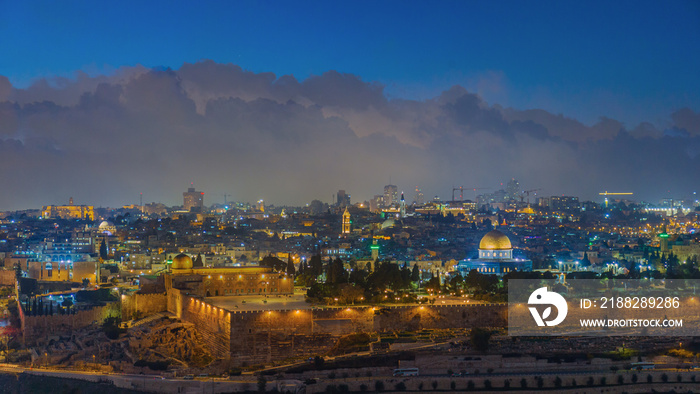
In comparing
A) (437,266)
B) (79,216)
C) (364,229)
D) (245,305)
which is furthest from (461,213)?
(245,305)

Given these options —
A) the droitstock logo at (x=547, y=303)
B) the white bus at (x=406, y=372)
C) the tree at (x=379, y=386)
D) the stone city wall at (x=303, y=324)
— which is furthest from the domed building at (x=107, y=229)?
the tree at (x=379, y=386)

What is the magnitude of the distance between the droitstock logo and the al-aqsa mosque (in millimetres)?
11168

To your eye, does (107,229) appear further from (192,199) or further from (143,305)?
(192,199)

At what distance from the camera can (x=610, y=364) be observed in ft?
80.7

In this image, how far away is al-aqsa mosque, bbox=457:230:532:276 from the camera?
40.9m

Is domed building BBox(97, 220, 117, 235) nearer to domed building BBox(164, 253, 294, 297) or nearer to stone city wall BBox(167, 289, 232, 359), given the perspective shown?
domed building BBox(164, 253, 294, 297)

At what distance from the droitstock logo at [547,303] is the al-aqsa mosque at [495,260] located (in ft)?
36.6

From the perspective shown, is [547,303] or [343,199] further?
[343,199]

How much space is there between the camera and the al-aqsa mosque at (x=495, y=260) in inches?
1612

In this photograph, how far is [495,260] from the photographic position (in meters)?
41.9

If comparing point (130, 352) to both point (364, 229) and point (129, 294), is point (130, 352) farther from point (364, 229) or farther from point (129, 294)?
point (364, 229)

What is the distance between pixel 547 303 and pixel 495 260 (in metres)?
13.2

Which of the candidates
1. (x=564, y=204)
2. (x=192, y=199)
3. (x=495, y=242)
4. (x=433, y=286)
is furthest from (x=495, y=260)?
(x=192, y=199)

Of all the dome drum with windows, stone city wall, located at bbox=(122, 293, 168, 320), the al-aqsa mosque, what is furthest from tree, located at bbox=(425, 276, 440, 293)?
the dome drum with windows
